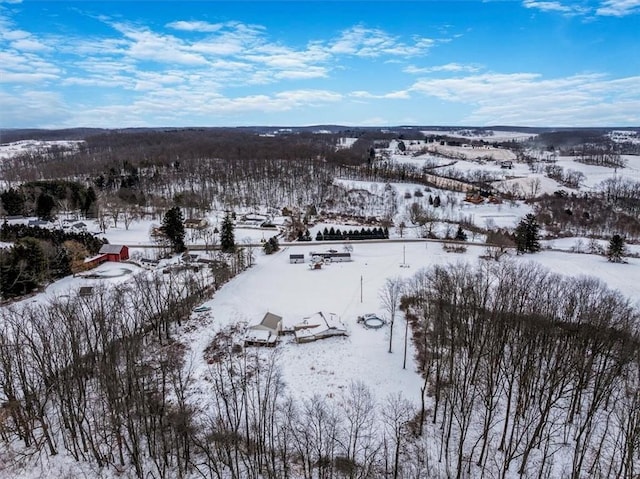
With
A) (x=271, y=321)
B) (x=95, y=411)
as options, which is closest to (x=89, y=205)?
(x=271, y=321)

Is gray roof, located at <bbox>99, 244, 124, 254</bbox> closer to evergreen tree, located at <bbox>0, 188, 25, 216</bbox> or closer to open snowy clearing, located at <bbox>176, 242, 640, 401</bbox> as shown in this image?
open snowy clearing, located at <bbox>176, 242, 640, 401</bbox>

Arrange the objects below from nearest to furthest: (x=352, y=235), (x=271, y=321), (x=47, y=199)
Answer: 1. (x=271, y=321)
2. (x=352, y=235)
3. (x=47, y=199)

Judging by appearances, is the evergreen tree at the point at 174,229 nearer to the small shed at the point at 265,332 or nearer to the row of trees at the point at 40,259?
the row of trees at the point at 40,259

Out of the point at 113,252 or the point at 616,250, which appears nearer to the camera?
the point at 616,250

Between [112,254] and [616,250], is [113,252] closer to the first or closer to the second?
[112,254]

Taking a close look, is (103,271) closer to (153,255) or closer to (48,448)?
(153,255)

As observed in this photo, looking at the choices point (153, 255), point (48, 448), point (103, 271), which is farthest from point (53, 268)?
point (48, 448)

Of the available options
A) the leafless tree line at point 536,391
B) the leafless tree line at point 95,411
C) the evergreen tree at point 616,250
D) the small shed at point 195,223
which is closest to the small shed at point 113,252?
the small shed at point 195,223
